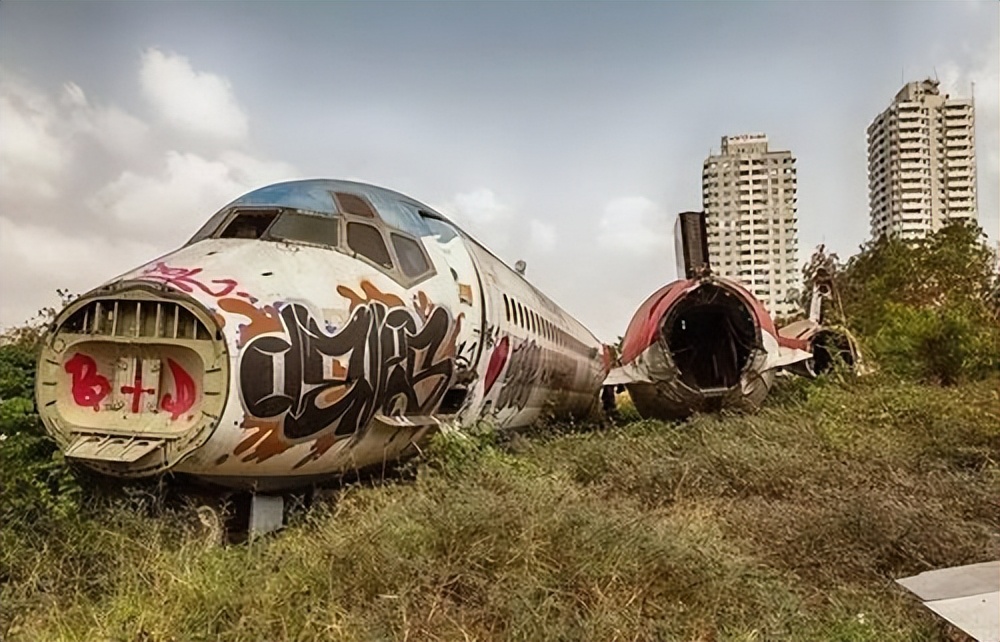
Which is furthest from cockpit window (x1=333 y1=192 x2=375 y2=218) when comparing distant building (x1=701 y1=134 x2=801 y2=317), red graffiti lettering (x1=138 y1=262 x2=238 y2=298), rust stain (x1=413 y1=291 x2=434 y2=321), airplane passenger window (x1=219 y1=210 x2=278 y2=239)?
distant building (x1=701 y1=134 x2=801 y2=317)

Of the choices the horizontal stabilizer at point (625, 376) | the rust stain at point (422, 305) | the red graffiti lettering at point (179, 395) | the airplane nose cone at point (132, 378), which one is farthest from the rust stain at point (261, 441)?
the horizontal stabilizer at point (625, 376)

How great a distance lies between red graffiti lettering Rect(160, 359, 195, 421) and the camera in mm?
5469

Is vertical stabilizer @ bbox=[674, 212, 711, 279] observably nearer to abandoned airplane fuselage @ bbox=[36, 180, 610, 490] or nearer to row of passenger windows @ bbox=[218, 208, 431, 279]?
abandoned airplane fuselage @ bbox=[36, 180, 610, 490]

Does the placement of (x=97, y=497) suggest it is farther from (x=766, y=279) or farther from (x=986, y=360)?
(x=766, y=279)

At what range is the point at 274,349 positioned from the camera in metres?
5.56

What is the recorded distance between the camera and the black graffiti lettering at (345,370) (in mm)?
5527

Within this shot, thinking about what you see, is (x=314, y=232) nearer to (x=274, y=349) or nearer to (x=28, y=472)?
(x=274, y=349)

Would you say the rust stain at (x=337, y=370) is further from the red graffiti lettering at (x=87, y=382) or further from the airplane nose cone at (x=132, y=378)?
the red graffiti lettering at (x=87, y=382)

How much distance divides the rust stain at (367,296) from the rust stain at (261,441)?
3.70 ft

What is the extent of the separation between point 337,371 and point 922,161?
1151 inches

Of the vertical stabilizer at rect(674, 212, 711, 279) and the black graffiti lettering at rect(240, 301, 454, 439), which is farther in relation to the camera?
the vertical stabilizer at rect(674, 212, 711, 279)

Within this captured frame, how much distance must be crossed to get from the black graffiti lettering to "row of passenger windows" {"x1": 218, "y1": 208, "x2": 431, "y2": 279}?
60cm

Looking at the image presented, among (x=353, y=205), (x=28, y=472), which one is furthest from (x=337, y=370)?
(x=28, y=472)

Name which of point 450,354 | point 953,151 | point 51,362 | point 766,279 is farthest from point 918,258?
point 51,362
